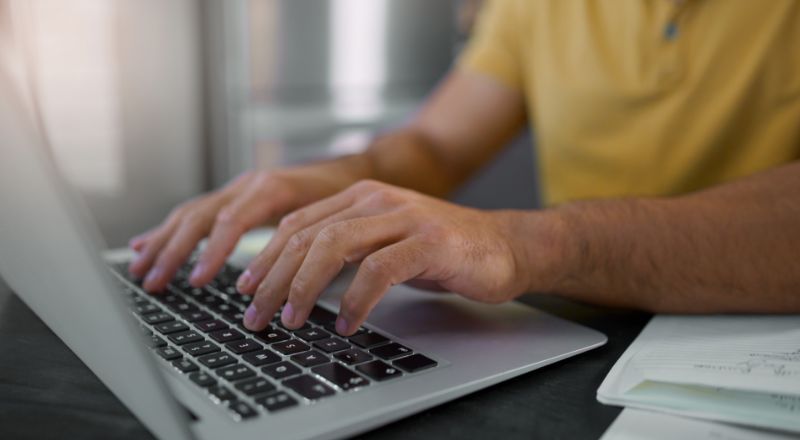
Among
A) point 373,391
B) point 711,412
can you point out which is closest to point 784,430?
point 711,412

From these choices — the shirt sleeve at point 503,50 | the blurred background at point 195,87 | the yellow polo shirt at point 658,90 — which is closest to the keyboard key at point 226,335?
the yellow polo shirt at point 658,90

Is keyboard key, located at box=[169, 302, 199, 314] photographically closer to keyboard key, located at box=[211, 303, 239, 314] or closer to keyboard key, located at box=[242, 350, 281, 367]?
keyboard key, located at box=[211, 303, 239, 314]

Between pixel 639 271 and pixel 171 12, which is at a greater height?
pixel 171 12

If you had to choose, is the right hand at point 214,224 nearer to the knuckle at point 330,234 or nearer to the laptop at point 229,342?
the laptop at point 229,342

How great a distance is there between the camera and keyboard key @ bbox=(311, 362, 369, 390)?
0.42 m

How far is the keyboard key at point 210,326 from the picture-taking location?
519 mm

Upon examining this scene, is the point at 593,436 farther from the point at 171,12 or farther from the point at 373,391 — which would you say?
the point at 171,12

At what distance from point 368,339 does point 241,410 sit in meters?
0.13

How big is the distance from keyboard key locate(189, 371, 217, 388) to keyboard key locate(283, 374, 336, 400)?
41 mm

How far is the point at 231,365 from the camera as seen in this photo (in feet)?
1.47

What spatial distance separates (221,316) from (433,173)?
643 millimetres

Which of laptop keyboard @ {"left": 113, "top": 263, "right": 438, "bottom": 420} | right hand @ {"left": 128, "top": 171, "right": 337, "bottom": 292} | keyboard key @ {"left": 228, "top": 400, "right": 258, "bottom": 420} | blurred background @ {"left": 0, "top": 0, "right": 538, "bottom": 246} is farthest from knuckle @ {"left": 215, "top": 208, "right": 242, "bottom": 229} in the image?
blurred background @ {"left": 0, "top": 0, "right": 538, "bottom": 246}

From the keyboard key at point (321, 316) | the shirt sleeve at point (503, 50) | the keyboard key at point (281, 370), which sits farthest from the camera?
the shirt sleeve at point (503, 50)

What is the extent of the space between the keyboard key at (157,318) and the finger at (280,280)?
71mm
